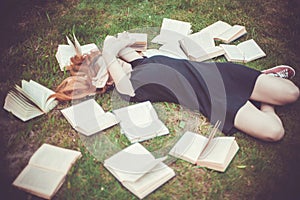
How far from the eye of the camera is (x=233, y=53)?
2916 mm

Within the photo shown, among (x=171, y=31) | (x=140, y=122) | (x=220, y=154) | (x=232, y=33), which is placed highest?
(x=171, y=31)

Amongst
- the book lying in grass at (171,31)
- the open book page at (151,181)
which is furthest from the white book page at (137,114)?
the book lying in grass at (171,31)

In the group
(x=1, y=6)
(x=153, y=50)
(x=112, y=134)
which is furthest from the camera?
(x=1, y=6)

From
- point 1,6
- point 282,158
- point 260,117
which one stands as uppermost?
point 1,6

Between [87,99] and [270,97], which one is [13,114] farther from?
[270,97]

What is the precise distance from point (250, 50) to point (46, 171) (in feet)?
5.95

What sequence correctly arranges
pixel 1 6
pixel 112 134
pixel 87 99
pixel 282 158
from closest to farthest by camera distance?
1. pixel 282 158
2. pixel 112 134
3. pixel 87 99
4. pixel 1 6

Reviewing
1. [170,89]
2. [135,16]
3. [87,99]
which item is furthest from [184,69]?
[135,16]

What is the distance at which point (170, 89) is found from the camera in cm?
244

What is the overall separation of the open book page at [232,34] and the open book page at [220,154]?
1111mm

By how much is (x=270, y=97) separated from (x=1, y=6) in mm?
2387

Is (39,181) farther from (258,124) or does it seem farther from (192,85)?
(258,124)

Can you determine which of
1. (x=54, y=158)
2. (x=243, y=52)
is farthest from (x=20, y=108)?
(x=243, y=52)

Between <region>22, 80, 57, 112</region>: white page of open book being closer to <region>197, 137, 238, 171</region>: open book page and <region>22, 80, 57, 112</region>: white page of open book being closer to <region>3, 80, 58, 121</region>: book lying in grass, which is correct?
<region>3, 80, 58, 121</region>: book lying in grass
